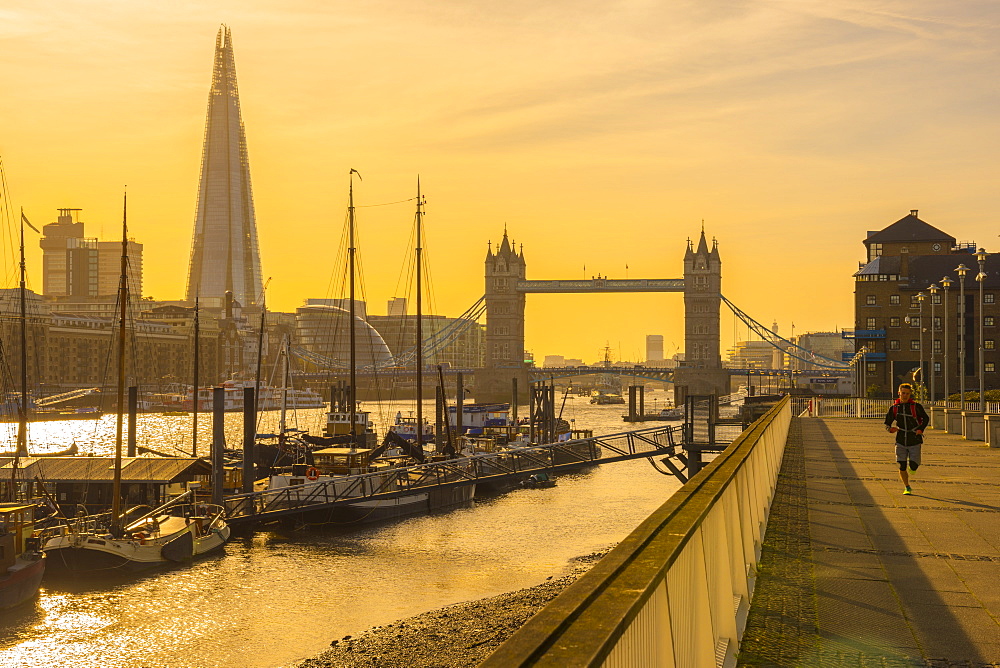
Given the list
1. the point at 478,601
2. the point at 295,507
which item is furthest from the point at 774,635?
the point at 295,507

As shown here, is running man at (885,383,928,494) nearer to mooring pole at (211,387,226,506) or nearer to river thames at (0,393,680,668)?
river thames at (0,393,680,668)

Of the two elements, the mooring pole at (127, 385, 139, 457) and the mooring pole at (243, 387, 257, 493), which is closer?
the mooring pole at (243, 387, 257, 493)

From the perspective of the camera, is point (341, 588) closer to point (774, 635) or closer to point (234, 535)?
point (234, 535)

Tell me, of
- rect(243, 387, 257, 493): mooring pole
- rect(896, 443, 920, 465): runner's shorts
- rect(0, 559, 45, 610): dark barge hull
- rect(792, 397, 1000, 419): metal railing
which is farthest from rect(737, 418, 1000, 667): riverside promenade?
rect(792, 397, 1000, 419): metal railing

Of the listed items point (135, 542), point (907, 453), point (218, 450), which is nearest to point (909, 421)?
point (907, 453)

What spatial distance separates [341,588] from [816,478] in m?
19.9

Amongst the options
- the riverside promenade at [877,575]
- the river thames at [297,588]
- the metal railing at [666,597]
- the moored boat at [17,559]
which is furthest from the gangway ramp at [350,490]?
the metal railing at [666,597]

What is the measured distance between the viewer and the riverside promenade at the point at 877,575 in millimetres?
7312

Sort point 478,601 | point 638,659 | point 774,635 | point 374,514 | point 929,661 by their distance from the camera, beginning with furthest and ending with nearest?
point 374,514 → point 478,601 → point 774,635 → point 929,661 → point 638,659

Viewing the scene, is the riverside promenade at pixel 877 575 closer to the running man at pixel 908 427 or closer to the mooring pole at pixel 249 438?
the running man at pixel 908 427

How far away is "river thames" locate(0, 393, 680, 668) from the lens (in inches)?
1091

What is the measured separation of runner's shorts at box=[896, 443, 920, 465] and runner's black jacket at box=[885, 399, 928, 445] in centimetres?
8

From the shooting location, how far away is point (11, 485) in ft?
152

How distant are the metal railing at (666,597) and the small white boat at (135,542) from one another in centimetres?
3259
